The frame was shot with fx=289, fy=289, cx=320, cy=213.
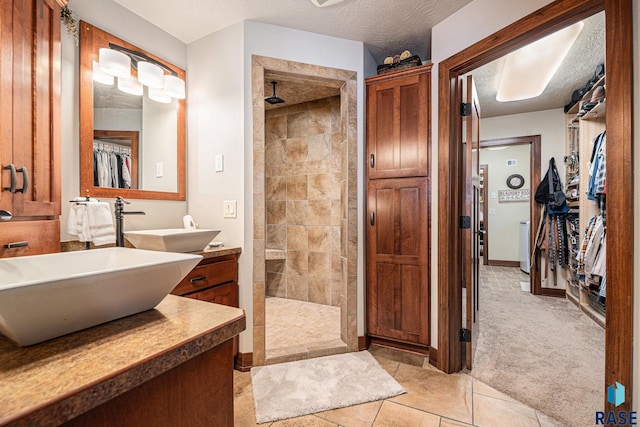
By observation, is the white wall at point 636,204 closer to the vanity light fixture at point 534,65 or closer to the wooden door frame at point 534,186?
the vanity light fixture at point 534,65

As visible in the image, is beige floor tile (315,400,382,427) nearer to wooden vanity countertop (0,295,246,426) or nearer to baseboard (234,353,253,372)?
baseboard (234,353,253,372)

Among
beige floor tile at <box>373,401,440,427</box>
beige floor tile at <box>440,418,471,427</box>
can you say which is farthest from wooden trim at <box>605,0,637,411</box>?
beige floor tile at <box>373,401,440,427</box>

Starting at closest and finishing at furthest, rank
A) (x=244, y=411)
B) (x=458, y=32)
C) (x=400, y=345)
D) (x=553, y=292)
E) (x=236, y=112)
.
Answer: (x=244, y=411)
(x=458, y=32)
(x=236, y=112)
(x=400, y=345)
(x=553, y=292)

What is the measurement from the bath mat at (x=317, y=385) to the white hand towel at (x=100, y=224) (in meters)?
1.25

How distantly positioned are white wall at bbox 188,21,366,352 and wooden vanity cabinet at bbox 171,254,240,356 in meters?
0.07

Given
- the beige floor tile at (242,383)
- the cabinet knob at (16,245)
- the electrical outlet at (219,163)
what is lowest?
Answer: the beige floor tile at (242,383)

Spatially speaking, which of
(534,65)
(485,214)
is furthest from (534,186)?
(485,214)

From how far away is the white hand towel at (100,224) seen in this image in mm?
1513

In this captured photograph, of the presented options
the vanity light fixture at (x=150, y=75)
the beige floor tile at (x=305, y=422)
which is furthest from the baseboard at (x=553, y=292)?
the vanity light fixture at (x=150, y=75)

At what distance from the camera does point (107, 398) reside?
0.47 metres

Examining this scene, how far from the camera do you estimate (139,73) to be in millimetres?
1990

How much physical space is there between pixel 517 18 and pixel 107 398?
227 cm

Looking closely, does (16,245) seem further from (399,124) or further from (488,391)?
(488,391)

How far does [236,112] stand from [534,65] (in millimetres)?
2755
